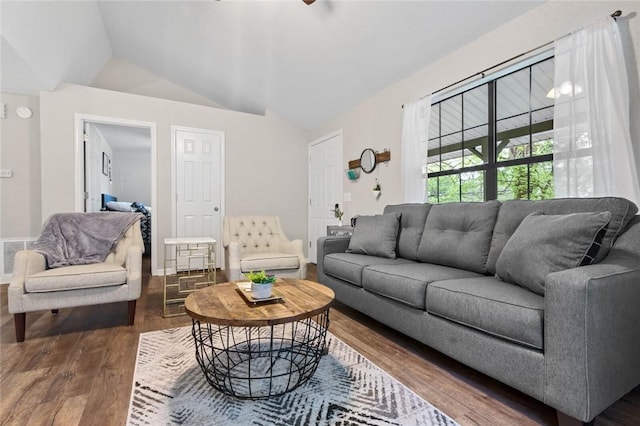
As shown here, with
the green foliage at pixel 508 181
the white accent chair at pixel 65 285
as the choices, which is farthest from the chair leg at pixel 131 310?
the green foliage at pixel 508 181

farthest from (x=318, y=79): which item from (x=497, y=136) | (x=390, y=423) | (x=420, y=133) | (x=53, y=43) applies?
(x=390, y=423)

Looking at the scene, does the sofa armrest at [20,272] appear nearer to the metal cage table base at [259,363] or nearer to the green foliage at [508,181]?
the metal cage table base at [259,363]

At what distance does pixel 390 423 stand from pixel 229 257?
2.25 meters

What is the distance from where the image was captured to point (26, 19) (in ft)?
9.03

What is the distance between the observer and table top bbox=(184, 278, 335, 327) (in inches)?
53.6

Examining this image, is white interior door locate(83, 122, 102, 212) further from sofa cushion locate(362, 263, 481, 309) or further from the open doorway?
sofa cushion locate(362, 263, 481, 309)

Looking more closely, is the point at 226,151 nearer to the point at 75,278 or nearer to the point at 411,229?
the point at 75,278

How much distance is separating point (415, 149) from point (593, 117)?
4.75ft

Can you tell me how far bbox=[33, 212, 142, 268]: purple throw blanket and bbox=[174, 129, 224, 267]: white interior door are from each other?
1736 mm

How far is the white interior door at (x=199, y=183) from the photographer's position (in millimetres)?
4613

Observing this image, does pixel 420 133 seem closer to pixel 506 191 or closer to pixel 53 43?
pixel 506 191

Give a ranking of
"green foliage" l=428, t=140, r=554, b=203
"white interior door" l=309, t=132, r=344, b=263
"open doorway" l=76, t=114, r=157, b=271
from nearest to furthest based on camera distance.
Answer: "green foliage" l=428, t=140, r=554, b=203 < "open doorway" l=76, t=114, r=157, b=271 < "white interior door" l=309, t=132, r=344, b=263

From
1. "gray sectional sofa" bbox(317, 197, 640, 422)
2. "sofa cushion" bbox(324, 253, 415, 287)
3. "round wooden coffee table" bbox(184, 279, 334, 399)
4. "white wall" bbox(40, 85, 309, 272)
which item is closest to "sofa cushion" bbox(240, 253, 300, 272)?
"sofa cushion" bbox(324, 253, 415, 287)

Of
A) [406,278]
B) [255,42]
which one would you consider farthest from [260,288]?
[255,42]
